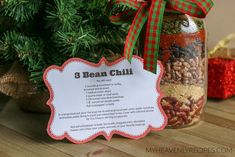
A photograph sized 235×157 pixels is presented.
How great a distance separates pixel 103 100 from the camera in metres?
0.73

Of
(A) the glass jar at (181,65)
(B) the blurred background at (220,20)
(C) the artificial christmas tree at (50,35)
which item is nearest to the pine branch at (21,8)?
(C) the artificial christmas tree at (50,35)

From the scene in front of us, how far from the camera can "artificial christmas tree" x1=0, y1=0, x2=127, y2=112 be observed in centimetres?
74

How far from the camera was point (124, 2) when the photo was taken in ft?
2.35

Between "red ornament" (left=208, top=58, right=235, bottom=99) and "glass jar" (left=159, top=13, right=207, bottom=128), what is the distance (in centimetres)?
17

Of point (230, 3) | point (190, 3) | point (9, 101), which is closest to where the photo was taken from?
point (190, 3)

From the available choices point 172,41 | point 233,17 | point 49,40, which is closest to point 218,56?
point 233,17

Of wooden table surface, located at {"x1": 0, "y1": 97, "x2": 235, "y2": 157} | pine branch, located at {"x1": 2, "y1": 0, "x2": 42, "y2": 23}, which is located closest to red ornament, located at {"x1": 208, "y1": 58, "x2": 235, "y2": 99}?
wooden table surface, located at {"x1": 0, "y1": 97, "x2": 235, "y2": 157}

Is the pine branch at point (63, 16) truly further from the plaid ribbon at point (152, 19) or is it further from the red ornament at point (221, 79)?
the red ornament at point (221, 79)

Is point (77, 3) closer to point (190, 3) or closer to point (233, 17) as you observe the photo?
point (190, 3)

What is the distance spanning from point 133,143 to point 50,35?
0.26 metres

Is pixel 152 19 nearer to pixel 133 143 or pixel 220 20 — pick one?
pixel 133 143

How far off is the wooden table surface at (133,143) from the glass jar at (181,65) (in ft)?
0.15

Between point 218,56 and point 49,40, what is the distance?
45 cm

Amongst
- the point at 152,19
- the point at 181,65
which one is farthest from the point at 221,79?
the point at 152,19
